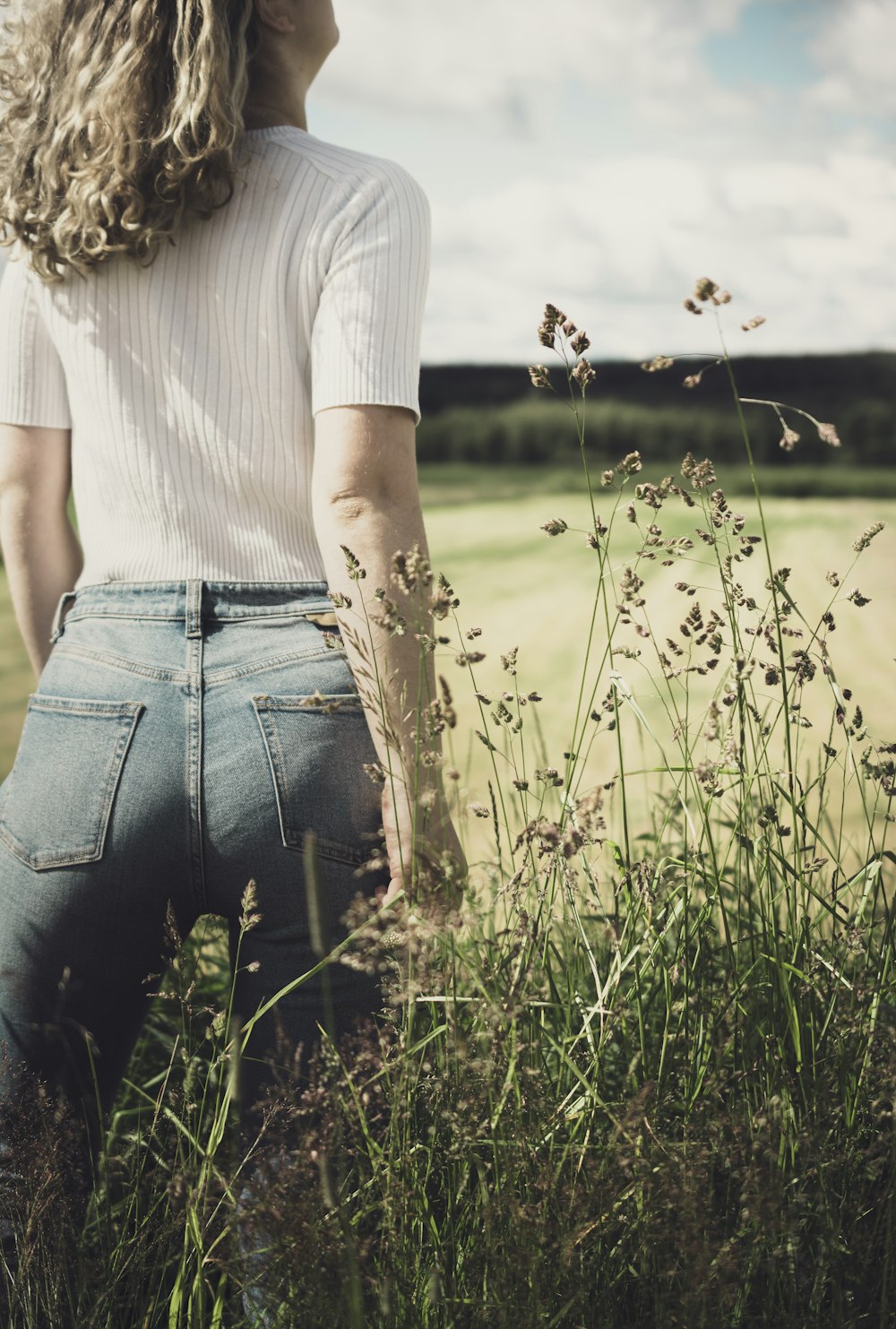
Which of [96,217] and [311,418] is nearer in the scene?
[96,217]

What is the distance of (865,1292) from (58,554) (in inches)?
49.6

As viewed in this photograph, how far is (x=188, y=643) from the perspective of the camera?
3.69 ft

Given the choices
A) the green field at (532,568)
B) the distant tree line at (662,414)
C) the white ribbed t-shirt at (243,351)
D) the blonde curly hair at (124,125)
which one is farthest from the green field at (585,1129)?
the distant tree line at (662,414)

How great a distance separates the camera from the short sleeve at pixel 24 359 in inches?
50.9

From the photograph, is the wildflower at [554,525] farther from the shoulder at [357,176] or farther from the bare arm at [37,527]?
the bare arm at [37,527]

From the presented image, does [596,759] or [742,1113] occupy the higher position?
[742,1113]

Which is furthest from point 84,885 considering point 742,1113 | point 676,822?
point 676,822

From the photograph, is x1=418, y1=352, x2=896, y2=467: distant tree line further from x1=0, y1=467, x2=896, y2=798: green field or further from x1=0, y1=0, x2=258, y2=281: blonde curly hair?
x1=0, y1=0, x2=258, y2=281: blonde curly hair

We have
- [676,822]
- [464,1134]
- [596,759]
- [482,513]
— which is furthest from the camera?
[482,513]

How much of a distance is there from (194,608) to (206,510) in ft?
0.45

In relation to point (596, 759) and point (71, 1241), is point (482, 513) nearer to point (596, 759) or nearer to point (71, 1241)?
point (596, 759)

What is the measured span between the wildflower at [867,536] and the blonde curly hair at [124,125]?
0.77m

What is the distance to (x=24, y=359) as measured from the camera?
4.26 ft

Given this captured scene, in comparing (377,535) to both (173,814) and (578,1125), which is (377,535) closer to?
(173,814)
